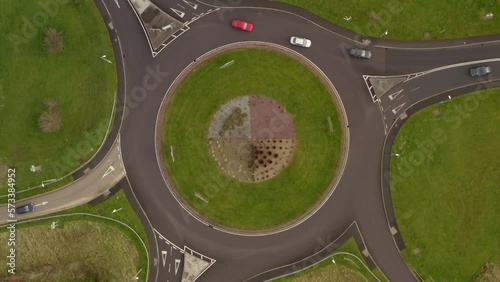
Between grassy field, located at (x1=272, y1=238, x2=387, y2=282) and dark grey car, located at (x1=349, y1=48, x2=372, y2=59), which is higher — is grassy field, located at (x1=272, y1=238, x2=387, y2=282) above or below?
below

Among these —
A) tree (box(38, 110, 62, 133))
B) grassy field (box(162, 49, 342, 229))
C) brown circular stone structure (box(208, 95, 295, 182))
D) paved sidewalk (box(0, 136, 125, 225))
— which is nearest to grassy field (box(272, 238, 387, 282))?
grassy field (box(162, 49, 342, 229))

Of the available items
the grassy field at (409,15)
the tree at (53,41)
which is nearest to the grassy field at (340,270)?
the grassy field at (409,15)

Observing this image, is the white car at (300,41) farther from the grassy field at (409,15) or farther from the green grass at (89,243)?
the green grass at (89,243)

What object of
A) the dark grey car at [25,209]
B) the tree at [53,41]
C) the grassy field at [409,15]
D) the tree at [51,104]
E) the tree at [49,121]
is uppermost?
the grassy field at [409,15]

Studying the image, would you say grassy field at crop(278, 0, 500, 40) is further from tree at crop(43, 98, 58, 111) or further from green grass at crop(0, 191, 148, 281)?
green grass at crop(0, 191, 148, 281)

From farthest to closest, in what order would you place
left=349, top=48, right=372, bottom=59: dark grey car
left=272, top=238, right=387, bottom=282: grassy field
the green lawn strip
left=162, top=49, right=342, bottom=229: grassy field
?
left=162, top=49, right=342, bottom=229: grassy field, left=349, top=48, right=372, bottom=59: dark grey car, the green lawn strip, left=272, top=238, right=387, bottom=282: grassy field

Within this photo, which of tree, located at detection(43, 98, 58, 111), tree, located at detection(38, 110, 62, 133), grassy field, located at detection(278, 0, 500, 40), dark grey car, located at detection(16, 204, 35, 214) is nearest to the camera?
tree, located at detection(38, 110, 62, 133)

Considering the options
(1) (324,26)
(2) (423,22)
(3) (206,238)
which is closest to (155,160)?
(3) (206,238)

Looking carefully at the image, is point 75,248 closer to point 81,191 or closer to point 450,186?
point 81,191
